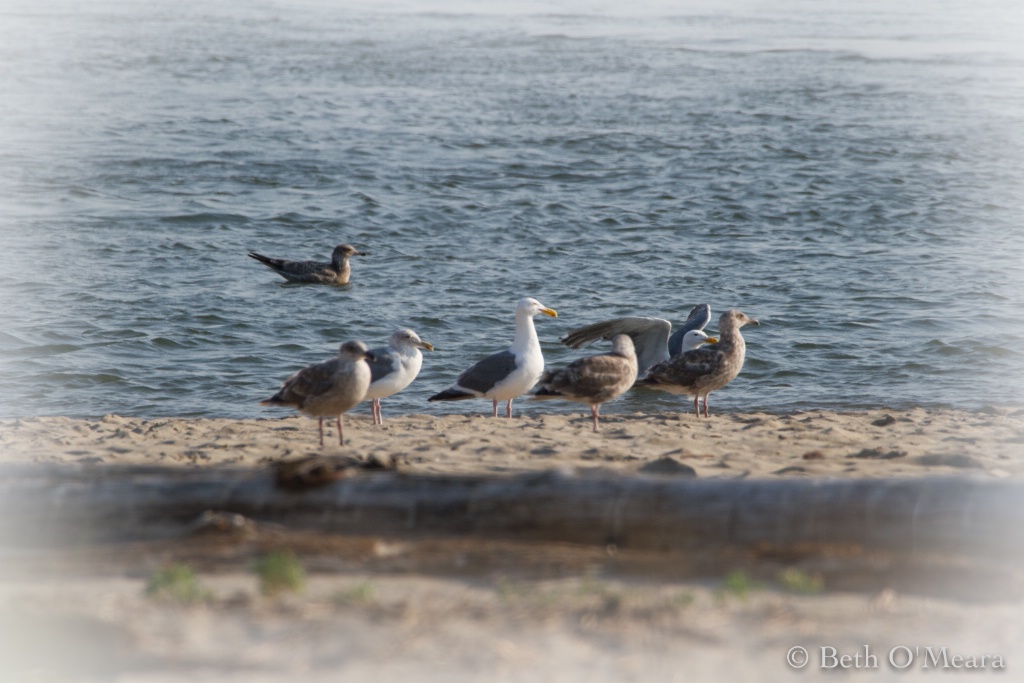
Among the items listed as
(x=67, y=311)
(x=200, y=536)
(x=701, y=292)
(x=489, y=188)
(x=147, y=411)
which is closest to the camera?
(x=200, y=536)

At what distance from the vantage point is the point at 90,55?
3478 centimetres

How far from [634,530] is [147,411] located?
6926 mm

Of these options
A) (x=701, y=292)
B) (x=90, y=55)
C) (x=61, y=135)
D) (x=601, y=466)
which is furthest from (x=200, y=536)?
(x=90, y=55)

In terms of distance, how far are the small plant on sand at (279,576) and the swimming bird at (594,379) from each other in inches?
196

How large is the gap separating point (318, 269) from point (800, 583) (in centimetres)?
1292

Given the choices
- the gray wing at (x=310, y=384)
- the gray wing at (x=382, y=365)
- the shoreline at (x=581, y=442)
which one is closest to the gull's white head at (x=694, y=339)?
the shoreline at (x=581, y=442)

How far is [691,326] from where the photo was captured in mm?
12305

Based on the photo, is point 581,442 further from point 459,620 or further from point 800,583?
point 459,620

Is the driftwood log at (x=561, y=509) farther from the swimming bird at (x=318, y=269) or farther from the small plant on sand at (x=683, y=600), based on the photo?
the swimming bird at (x=318, y=269)

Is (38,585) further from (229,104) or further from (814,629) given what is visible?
(229,104)

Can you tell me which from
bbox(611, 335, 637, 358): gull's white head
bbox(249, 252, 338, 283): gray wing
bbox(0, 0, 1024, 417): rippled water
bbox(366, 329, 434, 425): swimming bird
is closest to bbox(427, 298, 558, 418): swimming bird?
bbox(366, 329, 434, 425): swimming bird

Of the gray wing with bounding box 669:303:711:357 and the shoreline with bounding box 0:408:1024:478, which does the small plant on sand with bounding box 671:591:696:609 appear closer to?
the shoreline with bounding box 0:408:1024:478

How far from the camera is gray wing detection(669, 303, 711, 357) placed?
11.9 metres

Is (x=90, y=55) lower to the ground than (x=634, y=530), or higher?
higher
